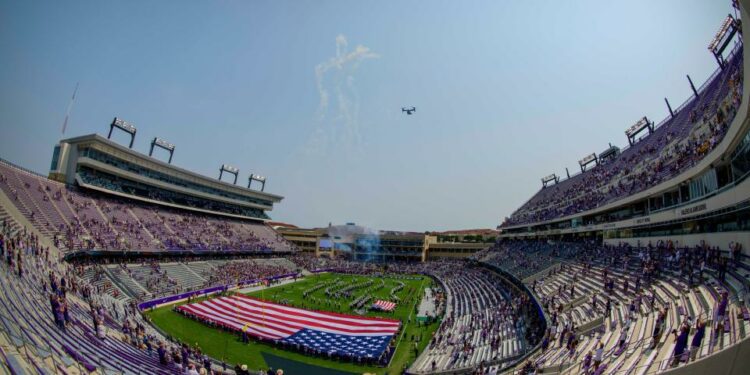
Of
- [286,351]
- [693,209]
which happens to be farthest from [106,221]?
[693,209]

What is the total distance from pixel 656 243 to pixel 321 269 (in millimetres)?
55000

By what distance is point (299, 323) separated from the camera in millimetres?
31828

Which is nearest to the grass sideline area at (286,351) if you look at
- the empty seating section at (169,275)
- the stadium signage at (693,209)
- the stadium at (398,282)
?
the stadium at (398,282)

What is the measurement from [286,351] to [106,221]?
31.6m

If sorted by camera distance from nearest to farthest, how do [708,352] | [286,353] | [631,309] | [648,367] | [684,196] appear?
[708,352], [648,367], [631,309], [684,196], [286,353]

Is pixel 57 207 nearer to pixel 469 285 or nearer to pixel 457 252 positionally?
pixel 469 285

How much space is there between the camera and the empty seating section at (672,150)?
815 inches

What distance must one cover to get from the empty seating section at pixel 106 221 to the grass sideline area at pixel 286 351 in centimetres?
1229

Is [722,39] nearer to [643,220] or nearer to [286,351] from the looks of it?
[643,220]

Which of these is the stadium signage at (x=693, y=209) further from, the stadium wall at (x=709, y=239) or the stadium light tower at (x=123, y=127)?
the stadium light tower at (x=123, y=127)

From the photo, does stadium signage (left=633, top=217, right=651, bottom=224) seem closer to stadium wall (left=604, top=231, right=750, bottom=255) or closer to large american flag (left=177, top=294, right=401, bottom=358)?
stadium wall (left=604, top=231, right=750, bottom=255)

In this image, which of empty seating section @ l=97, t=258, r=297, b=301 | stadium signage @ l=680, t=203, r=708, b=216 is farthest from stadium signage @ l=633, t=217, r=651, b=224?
empty seating section @ l=97, t=258, r=297, b=301

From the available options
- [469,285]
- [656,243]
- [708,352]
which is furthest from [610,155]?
[708,352]

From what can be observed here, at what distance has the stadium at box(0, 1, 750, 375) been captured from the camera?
13445 millimetres
